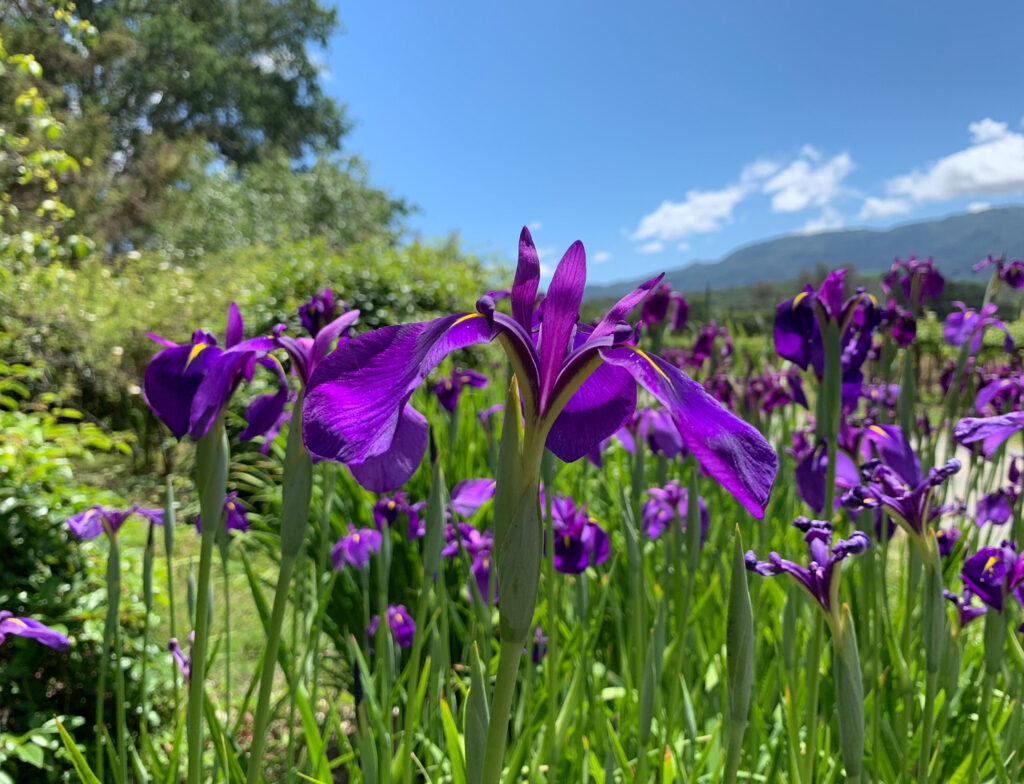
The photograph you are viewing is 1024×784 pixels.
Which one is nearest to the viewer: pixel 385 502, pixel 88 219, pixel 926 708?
pixel 926 708

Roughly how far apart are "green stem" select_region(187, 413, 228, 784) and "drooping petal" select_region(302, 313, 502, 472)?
1.56 feet

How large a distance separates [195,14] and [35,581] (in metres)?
31.4

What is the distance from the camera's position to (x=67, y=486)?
8.54ft

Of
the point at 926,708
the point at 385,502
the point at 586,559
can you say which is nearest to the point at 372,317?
the point at 385,502

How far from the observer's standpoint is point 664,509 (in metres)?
2.43

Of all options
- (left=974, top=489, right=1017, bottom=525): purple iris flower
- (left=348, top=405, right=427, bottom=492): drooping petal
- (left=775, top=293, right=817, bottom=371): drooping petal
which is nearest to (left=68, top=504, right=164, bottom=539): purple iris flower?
(left=348, top=405, right=427, bottom=492): drooping petal

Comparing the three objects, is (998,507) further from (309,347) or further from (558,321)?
(309,347)

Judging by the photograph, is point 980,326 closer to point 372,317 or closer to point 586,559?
point 586,559

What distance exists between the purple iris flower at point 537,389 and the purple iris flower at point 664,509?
1.32 meters

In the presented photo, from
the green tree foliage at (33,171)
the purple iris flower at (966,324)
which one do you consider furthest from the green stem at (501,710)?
the green tree foliage at (33,171)

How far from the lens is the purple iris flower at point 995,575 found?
1.29m

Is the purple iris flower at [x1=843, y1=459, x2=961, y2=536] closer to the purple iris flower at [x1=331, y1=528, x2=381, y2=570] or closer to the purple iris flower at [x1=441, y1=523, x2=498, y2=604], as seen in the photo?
the purple iris flower at [x1=441, y1=523, x2=498, y2=604]

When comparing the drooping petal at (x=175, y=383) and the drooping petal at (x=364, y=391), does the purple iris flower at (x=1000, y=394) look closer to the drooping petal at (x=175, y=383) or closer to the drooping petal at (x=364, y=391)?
the drooping petal at (x=364, y=391)

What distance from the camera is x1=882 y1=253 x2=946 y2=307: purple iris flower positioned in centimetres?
265
